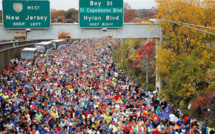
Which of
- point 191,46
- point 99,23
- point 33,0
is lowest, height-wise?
point 191,46

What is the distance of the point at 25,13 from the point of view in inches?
748

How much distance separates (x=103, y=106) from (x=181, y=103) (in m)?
5.97

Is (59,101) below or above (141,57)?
below

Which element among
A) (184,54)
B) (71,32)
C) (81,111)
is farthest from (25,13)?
(184,54)

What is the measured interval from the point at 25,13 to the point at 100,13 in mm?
5131

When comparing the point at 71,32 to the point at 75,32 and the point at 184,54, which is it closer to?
the point at 75,32

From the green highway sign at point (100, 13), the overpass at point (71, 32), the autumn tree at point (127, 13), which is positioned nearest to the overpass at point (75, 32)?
the overpass at point (71, 32)

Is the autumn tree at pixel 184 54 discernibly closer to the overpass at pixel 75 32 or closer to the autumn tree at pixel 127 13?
the overpass at pixel 75 32

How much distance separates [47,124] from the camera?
15062 mm

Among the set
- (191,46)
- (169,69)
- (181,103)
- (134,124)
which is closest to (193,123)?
(134,124)

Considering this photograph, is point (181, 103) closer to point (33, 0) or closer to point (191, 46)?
point (191, 46)

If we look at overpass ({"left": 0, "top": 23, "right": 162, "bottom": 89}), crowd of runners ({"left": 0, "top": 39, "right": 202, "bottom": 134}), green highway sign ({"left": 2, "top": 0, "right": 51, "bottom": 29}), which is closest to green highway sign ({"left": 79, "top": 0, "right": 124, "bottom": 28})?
overpass ({"left": 0, "top": 23, "right": 162, "bottom": 89})

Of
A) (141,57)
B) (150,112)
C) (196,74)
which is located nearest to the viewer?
(150,112)

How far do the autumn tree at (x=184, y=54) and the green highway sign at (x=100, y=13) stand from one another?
3.57m
